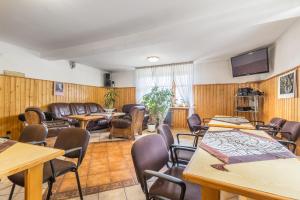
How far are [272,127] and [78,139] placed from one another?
343cm

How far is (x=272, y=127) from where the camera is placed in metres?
3.20

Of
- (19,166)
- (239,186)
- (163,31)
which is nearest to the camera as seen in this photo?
(239,186)

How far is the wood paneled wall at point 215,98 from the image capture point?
5.48 m

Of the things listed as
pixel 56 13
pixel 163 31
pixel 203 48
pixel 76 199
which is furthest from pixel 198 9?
pixel 76 199

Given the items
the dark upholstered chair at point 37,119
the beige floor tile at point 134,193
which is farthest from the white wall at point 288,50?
the dark upholstered chair at point 37,119

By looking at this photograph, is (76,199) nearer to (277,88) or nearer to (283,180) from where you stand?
(283,180)

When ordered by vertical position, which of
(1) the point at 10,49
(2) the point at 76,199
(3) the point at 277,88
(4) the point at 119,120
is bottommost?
(2) the point at 76,199

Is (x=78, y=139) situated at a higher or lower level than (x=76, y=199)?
higher

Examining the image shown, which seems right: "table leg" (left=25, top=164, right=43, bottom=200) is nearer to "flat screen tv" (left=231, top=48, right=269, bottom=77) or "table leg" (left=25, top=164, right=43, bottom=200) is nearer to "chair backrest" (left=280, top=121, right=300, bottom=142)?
"chair backrest" (left=280, top=121, right=300, bottom=142)

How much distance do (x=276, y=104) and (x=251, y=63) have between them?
123cm

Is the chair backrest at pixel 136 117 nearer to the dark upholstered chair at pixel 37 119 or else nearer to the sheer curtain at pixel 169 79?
the dark upholstered chair at pixel 37 119

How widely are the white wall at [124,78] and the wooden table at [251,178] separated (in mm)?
6400

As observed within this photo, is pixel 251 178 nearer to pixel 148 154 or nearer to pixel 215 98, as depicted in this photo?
pixel 148 154

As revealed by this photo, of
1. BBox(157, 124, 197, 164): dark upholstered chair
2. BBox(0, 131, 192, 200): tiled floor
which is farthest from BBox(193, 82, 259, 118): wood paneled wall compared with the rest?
BBox(157, 124, 197, 164): dark upholstered chair
